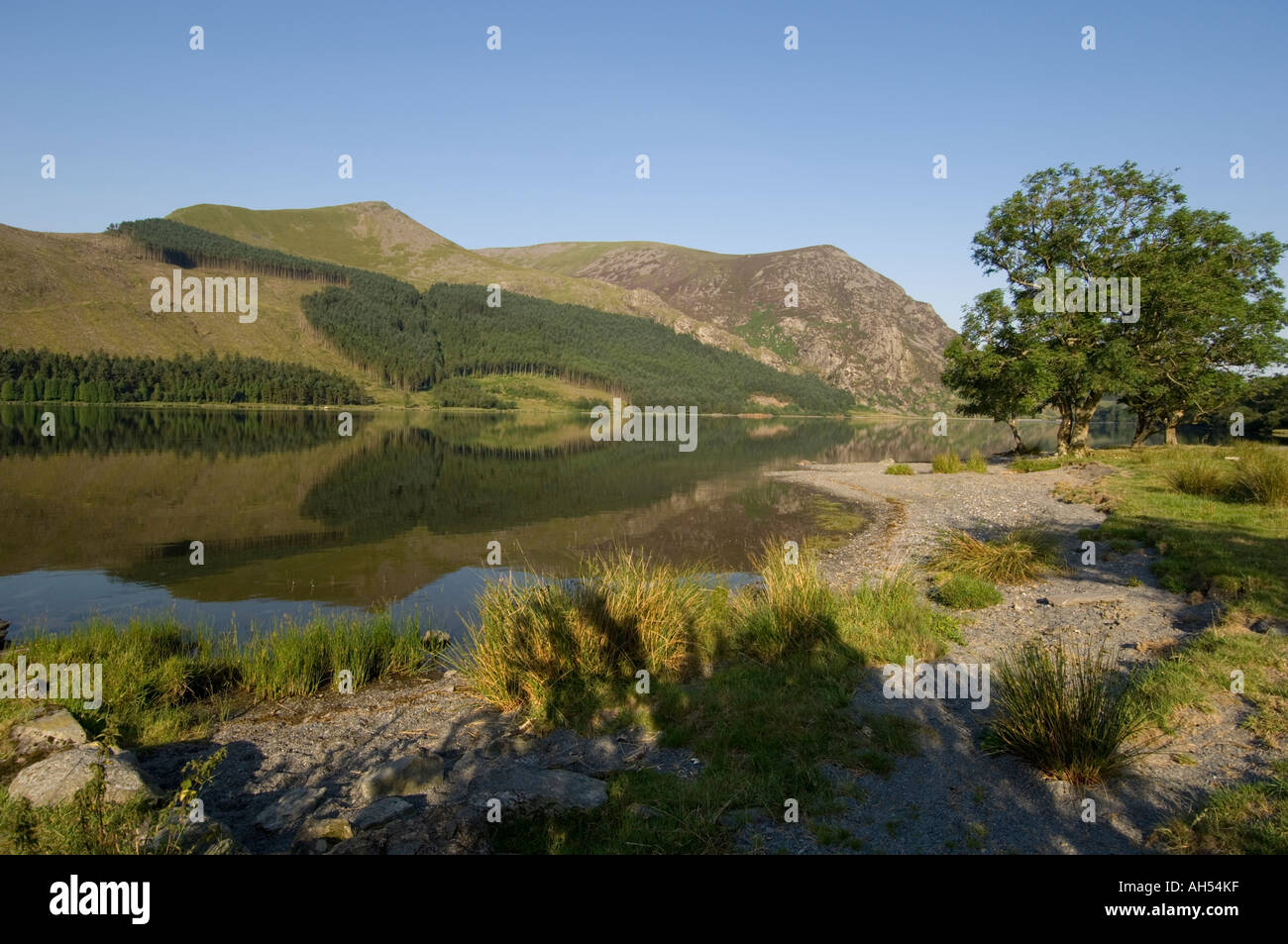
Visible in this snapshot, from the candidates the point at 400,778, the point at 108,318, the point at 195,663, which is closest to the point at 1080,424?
the point at 400,778

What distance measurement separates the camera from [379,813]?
571cm

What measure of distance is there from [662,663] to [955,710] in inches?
153

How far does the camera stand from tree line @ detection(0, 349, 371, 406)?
112m

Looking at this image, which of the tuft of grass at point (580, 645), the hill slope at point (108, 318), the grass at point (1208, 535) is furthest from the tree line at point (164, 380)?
the grass at point (1208, 535)

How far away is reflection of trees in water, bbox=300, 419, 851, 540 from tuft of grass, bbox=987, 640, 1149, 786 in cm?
2030

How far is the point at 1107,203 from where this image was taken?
33.0 meters

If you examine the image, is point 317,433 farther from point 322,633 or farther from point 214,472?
point 322,633

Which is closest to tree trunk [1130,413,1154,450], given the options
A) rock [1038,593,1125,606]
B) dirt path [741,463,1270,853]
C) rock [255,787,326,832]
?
dirt path [741,463,1270,853]

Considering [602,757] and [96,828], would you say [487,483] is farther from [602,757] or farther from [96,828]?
[96,828]

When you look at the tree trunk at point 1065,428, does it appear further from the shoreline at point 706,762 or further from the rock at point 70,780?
the rock at point 70,780

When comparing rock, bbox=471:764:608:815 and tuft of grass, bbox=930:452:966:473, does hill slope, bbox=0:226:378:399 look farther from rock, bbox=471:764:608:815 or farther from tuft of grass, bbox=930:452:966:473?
rock, bbox=471:764:608:815

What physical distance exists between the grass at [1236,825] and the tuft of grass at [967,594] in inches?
275

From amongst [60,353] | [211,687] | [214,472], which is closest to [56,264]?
[60,353]

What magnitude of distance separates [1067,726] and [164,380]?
505ft
